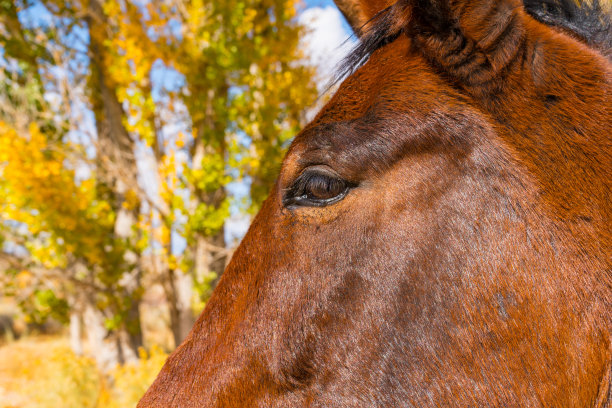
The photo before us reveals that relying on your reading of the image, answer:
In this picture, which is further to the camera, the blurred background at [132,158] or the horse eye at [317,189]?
the blurred background at [132,158]

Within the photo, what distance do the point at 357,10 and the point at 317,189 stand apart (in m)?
1.13

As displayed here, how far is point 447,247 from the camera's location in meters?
1.24

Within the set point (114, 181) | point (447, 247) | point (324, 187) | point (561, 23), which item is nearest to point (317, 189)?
point (324, 187)

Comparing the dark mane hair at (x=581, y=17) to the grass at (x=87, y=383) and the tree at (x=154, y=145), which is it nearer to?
the tree at (x=154, y=145)

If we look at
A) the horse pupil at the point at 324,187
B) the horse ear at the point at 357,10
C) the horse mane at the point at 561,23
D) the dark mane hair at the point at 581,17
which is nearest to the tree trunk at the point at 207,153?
the horse ear at the point at 357,10

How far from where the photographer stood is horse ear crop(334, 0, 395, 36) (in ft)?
5.88

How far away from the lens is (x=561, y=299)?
3.83 ft

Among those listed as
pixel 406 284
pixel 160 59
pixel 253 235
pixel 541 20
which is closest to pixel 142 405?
pixel 253 235

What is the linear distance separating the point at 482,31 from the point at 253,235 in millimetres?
939

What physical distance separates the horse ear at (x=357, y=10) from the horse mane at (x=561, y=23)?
27 cm

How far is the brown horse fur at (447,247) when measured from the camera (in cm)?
118

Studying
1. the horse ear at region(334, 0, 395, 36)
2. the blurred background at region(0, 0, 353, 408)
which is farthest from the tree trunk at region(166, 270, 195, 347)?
the horse ear at region(334, 0, 395, 36)

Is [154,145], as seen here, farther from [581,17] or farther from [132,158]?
[581,17]

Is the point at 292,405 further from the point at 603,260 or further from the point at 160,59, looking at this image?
the point at 160,59
